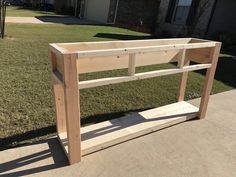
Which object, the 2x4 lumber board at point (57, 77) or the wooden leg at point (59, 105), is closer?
the 2x4 lumber board at point (57, 77)

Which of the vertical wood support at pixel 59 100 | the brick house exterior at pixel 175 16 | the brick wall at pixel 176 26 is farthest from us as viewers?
the brick house exterior at pixel 175 16

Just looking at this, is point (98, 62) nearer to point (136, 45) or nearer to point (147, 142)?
point (136, 45)

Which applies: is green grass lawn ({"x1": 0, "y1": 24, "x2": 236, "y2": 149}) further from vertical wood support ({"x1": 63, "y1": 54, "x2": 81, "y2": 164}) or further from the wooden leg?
vertical wood support ({"x1": 63, "y1": 54, "x2": 81, "y2": 164})

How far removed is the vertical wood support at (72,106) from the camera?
202 cm

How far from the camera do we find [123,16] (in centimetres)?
1794

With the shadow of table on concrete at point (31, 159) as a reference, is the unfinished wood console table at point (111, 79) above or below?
above

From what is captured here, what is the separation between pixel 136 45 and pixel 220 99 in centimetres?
Result: 237

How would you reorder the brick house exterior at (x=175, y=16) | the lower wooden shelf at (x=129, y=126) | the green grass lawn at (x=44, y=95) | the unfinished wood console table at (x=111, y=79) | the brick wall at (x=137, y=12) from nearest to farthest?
the unfinished wood console table at (x=111, y=79) < the lower wooden shelf at (x=129, y=126) < the green grass lawn at (x=44, y=95) < the brick house exterior at (x=175, y=16) < the brick wall at (x=137, y=12)

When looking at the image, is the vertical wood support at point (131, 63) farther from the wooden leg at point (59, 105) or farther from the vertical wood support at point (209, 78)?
the vertical wood support at point (209, 78)

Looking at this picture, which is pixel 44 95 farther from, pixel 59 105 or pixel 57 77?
pixel 57 77

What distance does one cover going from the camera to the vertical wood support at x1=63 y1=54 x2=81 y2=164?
2023 mm

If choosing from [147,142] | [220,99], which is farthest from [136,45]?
[220,99]

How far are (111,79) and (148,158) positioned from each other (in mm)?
946

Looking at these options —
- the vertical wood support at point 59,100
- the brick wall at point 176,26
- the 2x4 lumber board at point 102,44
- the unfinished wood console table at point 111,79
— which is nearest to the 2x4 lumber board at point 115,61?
the unfinished wood console table at point 111,79
